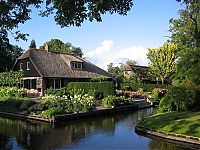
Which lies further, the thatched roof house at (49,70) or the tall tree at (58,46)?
the tall tree at (58,46)

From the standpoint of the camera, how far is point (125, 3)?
9.40 metres

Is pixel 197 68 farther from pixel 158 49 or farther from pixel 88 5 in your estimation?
pixel 158 49

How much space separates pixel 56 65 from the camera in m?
55.5

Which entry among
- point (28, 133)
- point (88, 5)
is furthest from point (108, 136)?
point (88, 5)

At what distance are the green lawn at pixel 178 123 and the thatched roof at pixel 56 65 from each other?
100 ft

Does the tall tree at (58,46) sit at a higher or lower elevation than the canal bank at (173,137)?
higher

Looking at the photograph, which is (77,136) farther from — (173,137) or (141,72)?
(141,72)

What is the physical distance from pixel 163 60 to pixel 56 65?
28.6 meters

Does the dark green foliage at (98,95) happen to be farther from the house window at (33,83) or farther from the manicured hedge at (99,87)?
the house window at (33,83)

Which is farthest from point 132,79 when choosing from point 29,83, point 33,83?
point 29,83

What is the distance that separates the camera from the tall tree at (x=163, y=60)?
2854 inches

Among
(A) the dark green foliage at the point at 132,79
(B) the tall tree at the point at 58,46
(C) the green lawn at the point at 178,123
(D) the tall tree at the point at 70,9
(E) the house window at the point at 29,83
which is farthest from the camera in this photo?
(B) the tall tree at the point at 58,46

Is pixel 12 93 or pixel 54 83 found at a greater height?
pixel 54 83

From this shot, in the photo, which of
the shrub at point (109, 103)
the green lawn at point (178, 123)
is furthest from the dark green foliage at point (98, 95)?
the green lawn at point (178, 123)
